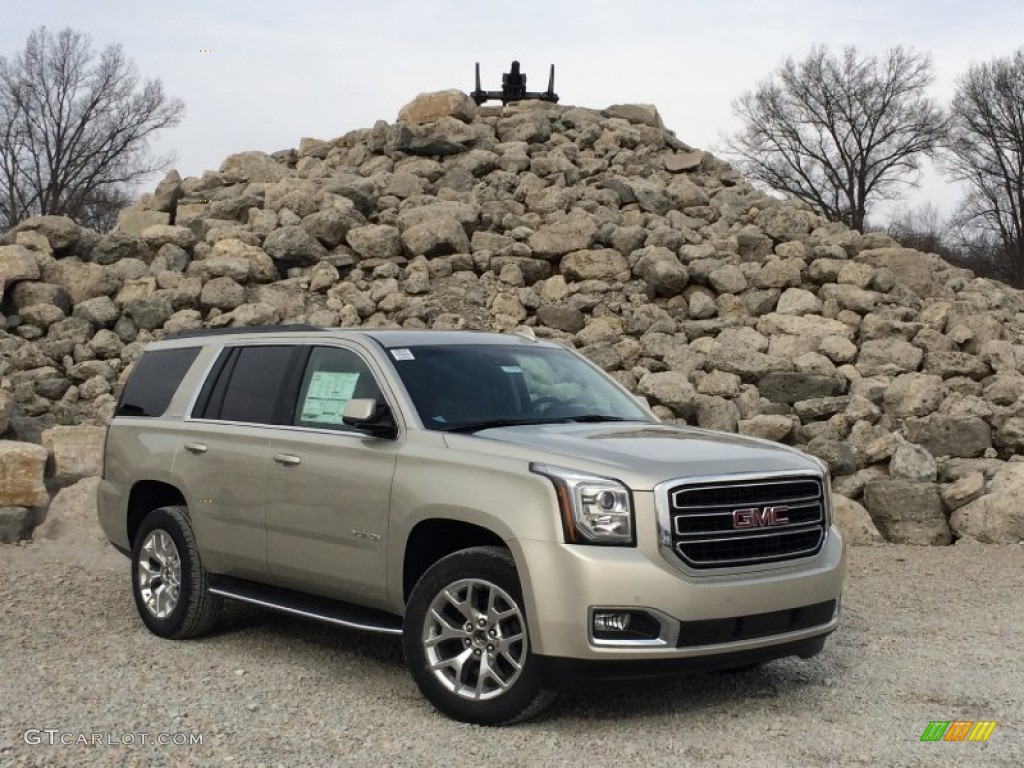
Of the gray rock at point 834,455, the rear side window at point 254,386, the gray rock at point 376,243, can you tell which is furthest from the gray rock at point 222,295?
the rear side window at point 254,386

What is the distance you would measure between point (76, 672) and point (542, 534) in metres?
3.00

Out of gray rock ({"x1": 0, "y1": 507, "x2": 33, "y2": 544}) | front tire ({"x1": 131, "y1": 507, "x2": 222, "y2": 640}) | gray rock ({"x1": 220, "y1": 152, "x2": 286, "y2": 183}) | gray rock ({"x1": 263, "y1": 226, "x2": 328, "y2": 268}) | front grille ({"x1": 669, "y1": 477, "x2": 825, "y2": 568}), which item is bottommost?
gray rock ({"x1": 0, "y1": 507, "x2": 33, "y2": 544})

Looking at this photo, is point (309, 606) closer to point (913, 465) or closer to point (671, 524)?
point (671, 524)

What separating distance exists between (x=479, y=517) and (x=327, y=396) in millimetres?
1574

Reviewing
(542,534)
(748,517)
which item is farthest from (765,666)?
(542,534)

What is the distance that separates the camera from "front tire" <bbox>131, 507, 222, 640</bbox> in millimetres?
7312

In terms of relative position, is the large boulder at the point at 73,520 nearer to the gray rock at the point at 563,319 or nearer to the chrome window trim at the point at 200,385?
the chrome window trim at the point at 200,385

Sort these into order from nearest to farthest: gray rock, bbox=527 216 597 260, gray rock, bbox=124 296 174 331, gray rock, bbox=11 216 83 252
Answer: gray rock, bbox=124 296 174 331
gray rock, bbox=527 216 597 260
gray rock, bbox=11 216 83 252

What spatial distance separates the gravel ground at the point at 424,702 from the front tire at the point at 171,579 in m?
0.13

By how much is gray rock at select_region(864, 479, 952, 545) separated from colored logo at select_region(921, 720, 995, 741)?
5.92m

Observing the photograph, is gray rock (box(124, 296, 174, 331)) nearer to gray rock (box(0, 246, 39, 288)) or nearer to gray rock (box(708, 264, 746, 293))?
gray rock (box(0, 246, 39, 288))

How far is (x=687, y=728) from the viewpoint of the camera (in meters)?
5.57

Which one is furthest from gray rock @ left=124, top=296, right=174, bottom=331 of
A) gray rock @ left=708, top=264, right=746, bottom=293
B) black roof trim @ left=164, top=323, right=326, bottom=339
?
black roof trim @ left=164, top=323, right=326, bottom=339

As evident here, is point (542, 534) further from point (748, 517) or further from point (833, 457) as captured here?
point (833, 457)
